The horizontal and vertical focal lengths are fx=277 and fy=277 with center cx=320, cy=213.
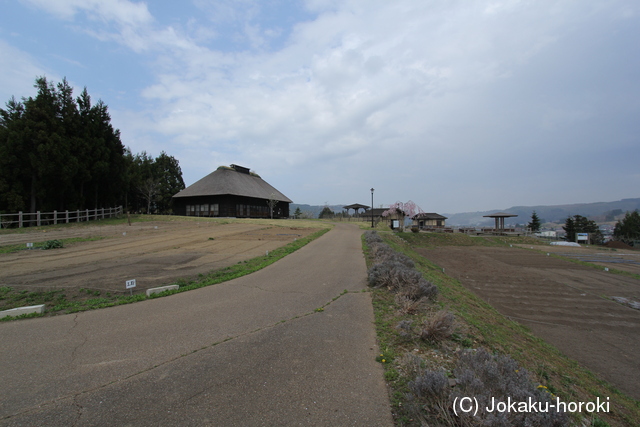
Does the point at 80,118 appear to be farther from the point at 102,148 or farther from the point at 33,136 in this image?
the point at 33,136

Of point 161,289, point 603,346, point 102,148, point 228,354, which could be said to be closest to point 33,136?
point 102,148

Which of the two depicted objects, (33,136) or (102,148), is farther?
(102,148)

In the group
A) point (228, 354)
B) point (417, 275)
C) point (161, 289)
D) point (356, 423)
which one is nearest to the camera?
point (356, 423)

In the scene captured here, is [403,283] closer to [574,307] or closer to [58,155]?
[574,307]

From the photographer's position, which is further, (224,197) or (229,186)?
(229,186)

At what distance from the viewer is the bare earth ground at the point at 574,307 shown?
7.30 metres

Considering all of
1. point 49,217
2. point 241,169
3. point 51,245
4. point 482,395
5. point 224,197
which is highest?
point 241,169

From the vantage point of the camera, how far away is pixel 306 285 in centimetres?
766

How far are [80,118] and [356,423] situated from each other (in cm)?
4194

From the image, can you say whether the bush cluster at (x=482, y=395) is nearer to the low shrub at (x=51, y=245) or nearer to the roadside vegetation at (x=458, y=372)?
the roadside vegetation at (x=458, y=372)

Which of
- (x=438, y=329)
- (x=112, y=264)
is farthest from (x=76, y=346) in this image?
(x=112, y=264)

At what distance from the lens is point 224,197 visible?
4519cm

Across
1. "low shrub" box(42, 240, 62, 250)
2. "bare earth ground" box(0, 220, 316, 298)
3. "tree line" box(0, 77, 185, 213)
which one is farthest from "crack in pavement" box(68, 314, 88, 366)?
"tree line" box(0, 77, 185, 213)

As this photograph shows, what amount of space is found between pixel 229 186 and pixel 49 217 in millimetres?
23120
